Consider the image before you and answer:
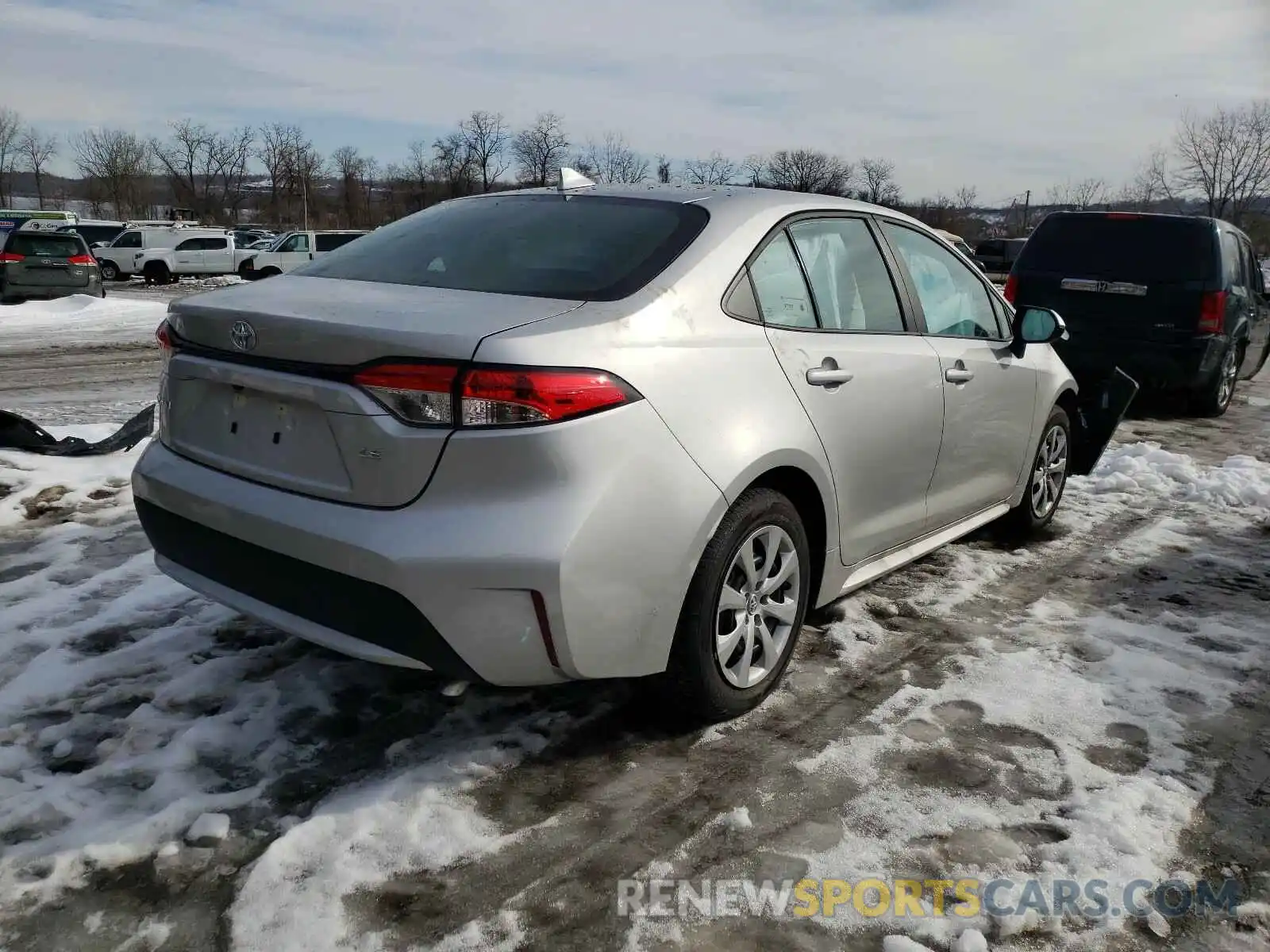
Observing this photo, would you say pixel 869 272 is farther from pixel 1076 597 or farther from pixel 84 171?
pixel 84 171

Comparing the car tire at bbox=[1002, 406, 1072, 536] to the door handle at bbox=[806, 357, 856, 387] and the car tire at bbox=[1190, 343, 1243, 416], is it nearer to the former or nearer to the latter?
the door handle at bbox=[806, 357, 856, 387]

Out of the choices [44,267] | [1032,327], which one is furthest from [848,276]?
[44,267]

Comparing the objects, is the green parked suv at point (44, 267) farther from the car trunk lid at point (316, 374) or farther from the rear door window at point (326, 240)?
the car trunk lid at point (316, 374)

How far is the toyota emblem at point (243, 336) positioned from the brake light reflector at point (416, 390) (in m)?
0.44

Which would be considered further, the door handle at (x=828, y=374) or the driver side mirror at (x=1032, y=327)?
the driver side mirror at (x=1032, y=327)

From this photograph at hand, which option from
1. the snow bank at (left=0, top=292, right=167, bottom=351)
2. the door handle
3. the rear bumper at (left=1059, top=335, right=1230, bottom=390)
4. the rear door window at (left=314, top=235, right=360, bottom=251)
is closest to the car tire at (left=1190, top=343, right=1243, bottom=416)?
the rear bumper at (left=1059, top=335, right=1230, bottom=390)

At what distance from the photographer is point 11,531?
458cm

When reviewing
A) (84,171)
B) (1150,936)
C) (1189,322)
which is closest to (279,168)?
(84,171)

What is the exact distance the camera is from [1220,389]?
9.20 meters

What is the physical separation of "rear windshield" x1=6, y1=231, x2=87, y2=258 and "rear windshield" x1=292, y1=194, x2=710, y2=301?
17386mm

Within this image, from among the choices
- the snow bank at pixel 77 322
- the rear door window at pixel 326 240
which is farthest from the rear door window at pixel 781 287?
the rear door window at pixel 326 240

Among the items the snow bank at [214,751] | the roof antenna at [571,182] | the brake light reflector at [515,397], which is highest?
the roof antenna at [571,182]

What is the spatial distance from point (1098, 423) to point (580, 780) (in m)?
4.43

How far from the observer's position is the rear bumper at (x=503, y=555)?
7.66 feet
